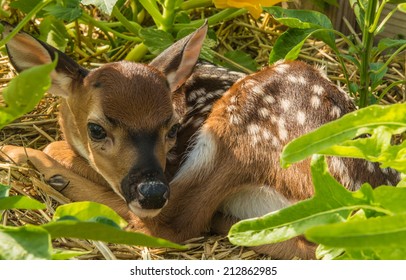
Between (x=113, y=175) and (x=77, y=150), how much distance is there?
49 centimetres

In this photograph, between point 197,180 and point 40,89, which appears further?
point 197,180

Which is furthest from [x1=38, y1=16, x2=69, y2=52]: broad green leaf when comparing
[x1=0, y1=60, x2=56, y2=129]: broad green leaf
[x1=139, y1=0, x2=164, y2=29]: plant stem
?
[x1=0, y1=60, x2=56, y2=129]: broad green leaf

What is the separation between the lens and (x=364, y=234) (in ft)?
7.98

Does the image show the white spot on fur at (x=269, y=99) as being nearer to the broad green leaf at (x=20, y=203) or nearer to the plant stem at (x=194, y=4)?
the plant stem at (x=194, y=4)

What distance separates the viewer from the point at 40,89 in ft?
9.12

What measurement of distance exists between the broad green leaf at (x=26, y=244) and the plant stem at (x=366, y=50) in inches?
101

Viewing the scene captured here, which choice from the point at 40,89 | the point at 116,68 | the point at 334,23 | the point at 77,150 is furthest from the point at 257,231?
the point at 334,23

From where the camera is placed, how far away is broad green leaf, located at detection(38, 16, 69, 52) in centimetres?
537

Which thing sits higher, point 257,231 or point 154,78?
point 257,231

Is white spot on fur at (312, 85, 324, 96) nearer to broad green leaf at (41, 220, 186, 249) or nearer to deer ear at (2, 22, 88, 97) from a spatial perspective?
deer ear at (2, 22, 88, 97)

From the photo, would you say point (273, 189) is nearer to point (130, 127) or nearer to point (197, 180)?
point (197, 180)

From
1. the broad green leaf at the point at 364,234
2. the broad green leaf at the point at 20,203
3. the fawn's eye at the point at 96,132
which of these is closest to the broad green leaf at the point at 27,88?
the broad green leaf at the point at 20,203

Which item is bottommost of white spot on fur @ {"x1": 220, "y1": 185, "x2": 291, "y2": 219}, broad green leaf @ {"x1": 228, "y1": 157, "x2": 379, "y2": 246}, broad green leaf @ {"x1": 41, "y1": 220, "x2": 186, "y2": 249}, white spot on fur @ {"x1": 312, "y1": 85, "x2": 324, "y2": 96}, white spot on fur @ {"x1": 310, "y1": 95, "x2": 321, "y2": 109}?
white spot on fur @ {"x1": 220, "y1": 185, "x2": 291, "y2": 219}

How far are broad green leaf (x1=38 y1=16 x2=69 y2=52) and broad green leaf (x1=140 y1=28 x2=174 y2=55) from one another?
53 cm
